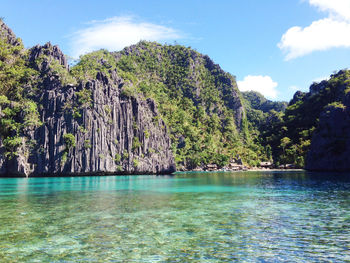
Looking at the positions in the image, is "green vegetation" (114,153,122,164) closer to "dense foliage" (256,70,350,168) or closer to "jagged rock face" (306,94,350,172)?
"jagged rock face" (306,94,350,172)

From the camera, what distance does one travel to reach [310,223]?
16188 mm

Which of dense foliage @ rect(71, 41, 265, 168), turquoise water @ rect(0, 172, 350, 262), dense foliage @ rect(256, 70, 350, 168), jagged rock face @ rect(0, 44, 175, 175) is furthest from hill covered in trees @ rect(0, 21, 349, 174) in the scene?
turquoise water @ rect(0, 172, 350, 262)

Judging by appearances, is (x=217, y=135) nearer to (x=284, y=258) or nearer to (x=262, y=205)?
(x=262, y=205)

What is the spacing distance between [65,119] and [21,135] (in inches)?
469

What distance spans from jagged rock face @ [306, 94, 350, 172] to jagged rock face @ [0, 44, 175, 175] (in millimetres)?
51787

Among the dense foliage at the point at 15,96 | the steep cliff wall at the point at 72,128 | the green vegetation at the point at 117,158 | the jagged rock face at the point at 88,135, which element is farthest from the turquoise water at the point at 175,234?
the green vegetation at the point at 117,158

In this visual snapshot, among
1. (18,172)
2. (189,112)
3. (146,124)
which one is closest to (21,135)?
(18,172)

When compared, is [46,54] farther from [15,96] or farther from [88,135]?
[88,135]

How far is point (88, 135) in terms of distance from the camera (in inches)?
3231

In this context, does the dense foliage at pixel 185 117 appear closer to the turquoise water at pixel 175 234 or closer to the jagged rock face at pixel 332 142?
the jagged rock face at pixel 332 142

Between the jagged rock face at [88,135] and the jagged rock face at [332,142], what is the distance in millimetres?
51787

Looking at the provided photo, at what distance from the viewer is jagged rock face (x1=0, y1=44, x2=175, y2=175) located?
7638 centimetres

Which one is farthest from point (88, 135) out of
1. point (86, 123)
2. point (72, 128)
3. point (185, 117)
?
point (185, 117)

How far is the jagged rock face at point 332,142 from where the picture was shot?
90.7 metres
